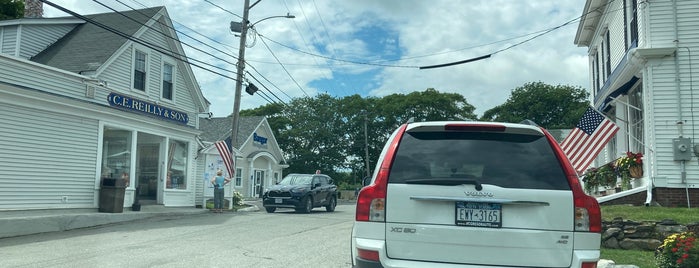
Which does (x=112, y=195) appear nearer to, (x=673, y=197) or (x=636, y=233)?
(x=636, y=233)

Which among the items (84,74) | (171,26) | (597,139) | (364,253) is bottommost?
(364,253)

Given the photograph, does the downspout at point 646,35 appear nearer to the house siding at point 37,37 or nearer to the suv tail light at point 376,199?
the suv tail light at point 376,199

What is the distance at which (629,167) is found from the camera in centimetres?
1591

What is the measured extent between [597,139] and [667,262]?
27.2 ft

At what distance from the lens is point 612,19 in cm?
2006

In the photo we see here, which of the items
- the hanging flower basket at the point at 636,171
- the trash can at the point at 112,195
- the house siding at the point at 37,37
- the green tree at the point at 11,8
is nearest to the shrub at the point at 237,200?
the trash can at the point at 112,195

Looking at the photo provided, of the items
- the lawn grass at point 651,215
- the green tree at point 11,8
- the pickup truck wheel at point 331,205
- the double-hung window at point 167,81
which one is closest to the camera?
the lawn grass at point 651,215

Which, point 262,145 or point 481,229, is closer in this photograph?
point 481,229

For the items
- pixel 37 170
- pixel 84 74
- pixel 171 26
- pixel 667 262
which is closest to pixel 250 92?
pixel 171 26

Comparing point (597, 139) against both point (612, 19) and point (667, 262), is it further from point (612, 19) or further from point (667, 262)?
point (667, 262)

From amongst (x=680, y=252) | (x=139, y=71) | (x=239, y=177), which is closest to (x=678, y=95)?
(x=680, y=252)

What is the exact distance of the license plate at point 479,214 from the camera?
4363 millimetres

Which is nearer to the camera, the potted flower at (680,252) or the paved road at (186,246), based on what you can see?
the potted flower at (680,252)

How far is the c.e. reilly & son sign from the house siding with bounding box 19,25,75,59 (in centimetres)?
389
